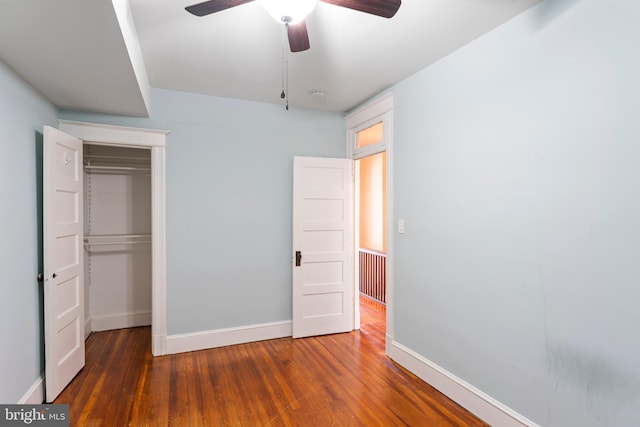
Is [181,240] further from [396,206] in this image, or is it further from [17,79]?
[396,206]

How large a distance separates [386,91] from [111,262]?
12.2 feet

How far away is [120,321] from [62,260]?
1672 millimetres

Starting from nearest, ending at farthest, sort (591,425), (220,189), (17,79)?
1. (591,425)
2. (17,79)
3. (220,189)

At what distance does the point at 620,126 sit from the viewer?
1604mm

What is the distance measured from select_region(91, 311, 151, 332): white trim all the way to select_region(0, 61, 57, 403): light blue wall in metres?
1.50

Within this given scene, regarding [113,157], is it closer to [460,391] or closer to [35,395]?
[35,395]

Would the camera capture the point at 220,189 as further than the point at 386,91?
Yes

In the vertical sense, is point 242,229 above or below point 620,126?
below

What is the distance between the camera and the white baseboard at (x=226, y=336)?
3.37 meters

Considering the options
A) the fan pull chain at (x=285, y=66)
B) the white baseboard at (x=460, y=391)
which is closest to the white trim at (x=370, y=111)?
the fan pull chain at (x=285, y=66)

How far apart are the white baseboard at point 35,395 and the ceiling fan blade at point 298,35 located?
9.36ft

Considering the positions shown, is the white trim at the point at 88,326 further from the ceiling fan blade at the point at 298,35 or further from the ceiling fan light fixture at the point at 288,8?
the ceiling fan light fixture at the point at 288,8

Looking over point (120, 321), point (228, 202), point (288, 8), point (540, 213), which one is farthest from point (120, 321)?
point (540, 213)

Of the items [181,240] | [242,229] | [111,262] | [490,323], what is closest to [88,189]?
[111,262]
